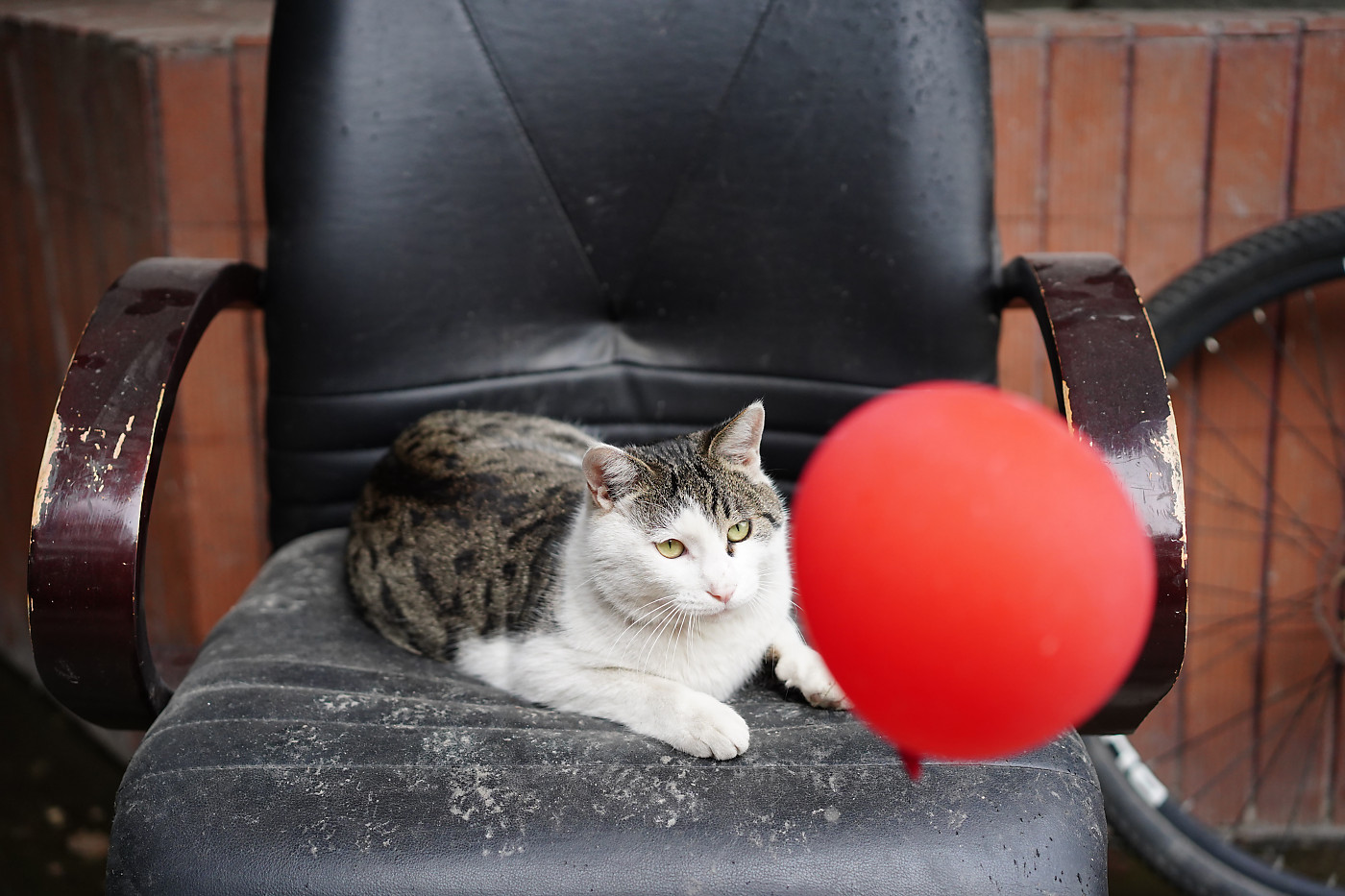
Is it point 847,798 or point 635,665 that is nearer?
point 847,798

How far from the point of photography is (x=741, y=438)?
3.53 ft

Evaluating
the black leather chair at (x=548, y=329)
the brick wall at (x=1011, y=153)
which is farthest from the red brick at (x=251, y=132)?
the black leather chair at (x=548, y=329)

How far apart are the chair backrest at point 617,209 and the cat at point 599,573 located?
0.49 ft

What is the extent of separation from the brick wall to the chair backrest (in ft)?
1.42

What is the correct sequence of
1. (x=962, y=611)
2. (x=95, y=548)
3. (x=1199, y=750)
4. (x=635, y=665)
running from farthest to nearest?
(x=1199, y=750)
(x=635, y=665)
(x=95, y=548)
(x=962, y=611)


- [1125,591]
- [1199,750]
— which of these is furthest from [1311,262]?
[1125,591]

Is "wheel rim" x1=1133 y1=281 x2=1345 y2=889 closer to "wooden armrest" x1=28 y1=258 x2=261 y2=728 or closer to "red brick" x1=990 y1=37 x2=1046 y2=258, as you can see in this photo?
"red brick" x1=990 y1=37 x2=1046 y2=258

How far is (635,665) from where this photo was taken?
106cm

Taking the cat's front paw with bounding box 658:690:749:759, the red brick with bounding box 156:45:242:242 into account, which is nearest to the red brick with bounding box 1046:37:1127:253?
the cat's front paw with bounding box 658:690:749:759

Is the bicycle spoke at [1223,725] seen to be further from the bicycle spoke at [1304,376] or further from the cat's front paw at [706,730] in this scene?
the cat's front paw at [706,730]

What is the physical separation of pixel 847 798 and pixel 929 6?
0.90 meters

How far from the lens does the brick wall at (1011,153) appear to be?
1610 mm

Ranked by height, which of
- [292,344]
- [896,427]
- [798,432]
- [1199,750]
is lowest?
[1199,750]

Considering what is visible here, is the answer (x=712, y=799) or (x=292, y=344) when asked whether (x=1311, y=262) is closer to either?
(x=712, y=799)
